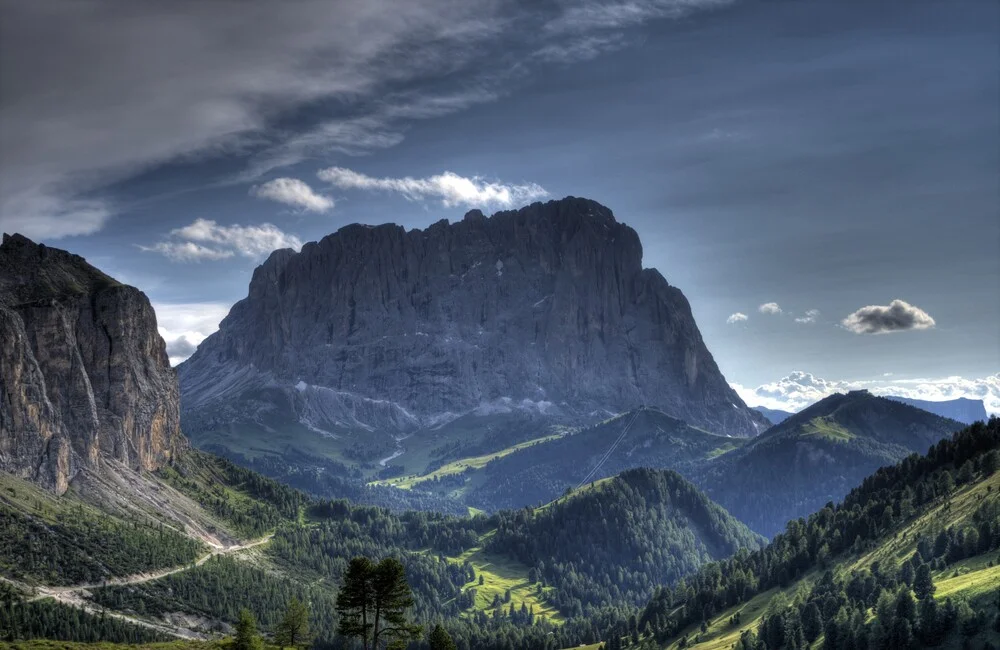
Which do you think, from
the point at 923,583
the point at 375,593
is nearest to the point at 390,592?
the point at 375,593

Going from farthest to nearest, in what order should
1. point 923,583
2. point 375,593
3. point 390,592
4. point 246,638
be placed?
point 923,583, point 246,638, point 375,593, point 390,592

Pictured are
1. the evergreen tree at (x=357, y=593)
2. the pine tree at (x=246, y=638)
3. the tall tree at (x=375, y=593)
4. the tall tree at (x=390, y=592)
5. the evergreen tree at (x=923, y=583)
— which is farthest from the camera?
the evergreen tree at (x=923, y=583)

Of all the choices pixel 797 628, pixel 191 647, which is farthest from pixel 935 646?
pixel 191 647

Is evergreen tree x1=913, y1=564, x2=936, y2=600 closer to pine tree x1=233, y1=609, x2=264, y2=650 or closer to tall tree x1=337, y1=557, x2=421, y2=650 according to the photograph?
→ tall tree x1=337, y1=557, x2=421, y2=650

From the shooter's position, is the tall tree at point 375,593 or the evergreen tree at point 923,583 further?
the evergreen tree at point 923,583

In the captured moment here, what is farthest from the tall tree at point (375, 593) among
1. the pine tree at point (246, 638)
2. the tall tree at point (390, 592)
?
the pine tree at point (246, 638)

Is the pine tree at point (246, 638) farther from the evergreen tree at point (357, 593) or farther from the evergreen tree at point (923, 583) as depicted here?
the evergreen tree at point (923, 583)

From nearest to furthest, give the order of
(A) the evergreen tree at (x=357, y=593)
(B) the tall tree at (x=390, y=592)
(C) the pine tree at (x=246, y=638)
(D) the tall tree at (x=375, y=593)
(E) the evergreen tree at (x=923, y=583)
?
(A) the evergreen tree at (x=357, y=593) < (D) the tall tree at (x=375, y=593) < (B) the tall tree at (x=390, y=592) < (C) the pine tree at (x=246, y=638) < (E) the evergreen tree at (x=923, y=583)

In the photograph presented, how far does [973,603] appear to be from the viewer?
535 feet

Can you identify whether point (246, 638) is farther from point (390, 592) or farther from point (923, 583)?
point (923, 583)

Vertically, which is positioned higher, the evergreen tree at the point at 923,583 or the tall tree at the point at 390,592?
the tall tree at the point at 390,592

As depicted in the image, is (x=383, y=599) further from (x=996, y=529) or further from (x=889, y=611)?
(x=996, y=529)

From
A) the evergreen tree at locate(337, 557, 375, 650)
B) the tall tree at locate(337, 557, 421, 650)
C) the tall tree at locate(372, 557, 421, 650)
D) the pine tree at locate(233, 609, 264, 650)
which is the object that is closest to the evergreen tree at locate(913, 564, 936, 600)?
the tall tree at locate(372, 557, 421, 650)

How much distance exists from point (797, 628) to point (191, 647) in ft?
411
